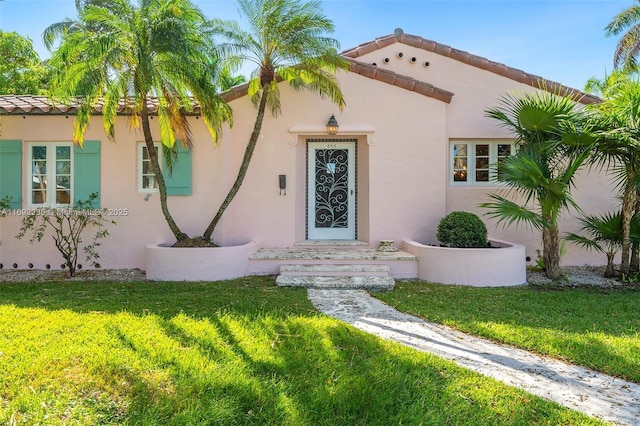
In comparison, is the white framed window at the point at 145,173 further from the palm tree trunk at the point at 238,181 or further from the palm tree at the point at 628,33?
the palm tree at the point at 628,33

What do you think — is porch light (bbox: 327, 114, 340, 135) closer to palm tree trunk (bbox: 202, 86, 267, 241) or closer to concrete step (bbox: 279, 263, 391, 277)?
palm tree trunk (bbox: 202, 86, 267, 241)

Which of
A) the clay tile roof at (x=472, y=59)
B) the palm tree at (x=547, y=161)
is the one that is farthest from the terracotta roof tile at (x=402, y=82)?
the palm tree at (x=547, y=161)

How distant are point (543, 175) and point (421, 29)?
6.35 m

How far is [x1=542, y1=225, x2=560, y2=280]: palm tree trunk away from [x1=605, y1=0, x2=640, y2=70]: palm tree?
16.5 m

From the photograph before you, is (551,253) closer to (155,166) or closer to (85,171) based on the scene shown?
(155,166)

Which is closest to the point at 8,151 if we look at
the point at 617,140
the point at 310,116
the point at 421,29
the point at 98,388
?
the point at 310,116

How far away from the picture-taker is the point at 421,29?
1088cm

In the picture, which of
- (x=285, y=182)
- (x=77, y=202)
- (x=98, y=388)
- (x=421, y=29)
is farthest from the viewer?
(x=421, y=29)

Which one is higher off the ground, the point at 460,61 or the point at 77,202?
the point at 460,61

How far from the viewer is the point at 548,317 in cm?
533

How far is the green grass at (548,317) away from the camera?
407 cm

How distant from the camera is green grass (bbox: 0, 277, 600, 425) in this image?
2.76 meters

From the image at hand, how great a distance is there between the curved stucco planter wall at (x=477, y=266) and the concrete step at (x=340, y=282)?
114cm

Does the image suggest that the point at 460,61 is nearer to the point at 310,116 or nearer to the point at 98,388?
the point at 310,116
